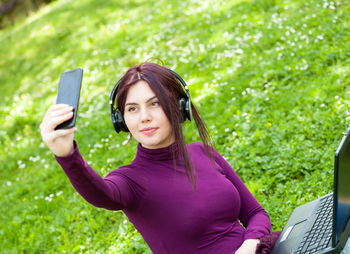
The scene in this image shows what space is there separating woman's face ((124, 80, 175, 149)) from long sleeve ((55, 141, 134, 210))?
282 millimetres

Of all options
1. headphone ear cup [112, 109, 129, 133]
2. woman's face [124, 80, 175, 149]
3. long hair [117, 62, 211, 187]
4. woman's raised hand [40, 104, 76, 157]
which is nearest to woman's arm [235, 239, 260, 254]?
long hair [117, 62, 211, 187]

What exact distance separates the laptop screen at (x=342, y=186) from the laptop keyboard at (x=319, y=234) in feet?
0.38

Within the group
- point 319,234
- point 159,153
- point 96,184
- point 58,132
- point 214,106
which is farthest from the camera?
point 214,106

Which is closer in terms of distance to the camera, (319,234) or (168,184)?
(319,234)

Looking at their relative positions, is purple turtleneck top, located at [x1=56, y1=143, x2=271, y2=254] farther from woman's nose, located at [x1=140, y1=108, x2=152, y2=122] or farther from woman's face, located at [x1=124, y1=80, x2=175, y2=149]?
woman's nose, located at [x1=140, y1=108, x2=152, y2=122]

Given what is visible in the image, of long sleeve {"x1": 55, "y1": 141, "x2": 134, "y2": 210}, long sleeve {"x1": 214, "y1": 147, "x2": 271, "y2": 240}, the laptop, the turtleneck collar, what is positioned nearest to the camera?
long sleeve {"x1": 55, "y1": 141, "x2": 134, "y2": 210}

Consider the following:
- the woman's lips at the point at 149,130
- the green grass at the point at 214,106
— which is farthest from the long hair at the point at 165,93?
the green grass at the point at 214,106

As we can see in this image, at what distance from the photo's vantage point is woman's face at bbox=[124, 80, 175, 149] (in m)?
2.51

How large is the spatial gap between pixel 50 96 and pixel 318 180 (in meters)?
6.18

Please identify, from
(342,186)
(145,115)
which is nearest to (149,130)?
(145,115)

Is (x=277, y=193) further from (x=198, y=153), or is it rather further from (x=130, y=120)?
(x=130, y=120)

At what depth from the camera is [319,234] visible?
2.37m

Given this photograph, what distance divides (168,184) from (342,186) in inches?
38.2

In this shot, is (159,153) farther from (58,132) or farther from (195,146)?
(58,132)
